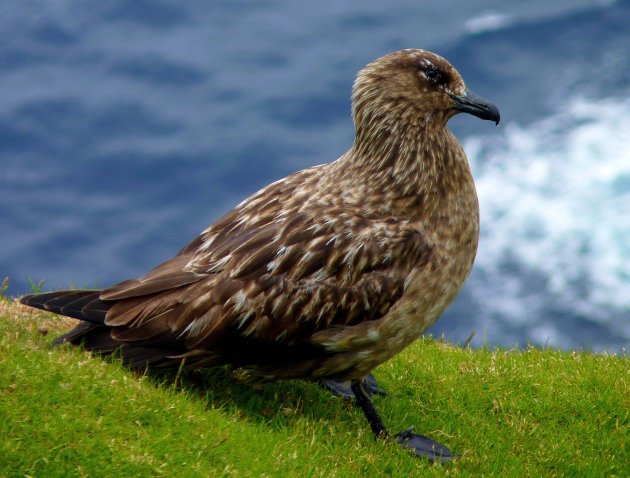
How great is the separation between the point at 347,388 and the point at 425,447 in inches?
39.4

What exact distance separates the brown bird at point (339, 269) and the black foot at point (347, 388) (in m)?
0.56

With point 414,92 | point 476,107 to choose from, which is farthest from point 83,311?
point 476,107

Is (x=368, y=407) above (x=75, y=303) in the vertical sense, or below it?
above

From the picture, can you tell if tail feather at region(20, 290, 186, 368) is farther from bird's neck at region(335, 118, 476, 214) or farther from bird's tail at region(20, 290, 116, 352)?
bird's neck at region(335, 118, 476, 214)

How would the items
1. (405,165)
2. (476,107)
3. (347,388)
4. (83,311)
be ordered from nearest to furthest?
(83,311), (405,165), (476,107), (347,388)

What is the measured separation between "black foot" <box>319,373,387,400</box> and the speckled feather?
0.74 meters

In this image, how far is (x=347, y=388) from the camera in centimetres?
858

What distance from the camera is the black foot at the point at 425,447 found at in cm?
770

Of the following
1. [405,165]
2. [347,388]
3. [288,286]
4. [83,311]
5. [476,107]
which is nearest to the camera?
[288,286]

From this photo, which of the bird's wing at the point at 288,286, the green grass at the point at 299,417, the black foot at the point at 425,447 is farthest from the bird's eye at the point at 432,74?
the black foot at the point at 425,447

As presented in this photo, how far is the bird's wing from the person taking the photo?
24.6 ft

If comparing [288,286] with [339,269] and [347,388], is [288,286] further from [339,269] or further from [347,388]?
[347,388]

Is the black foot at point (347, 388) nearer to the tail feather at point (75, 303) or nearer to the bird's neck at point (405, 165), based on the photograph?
the bird's neck at point (405, 165)

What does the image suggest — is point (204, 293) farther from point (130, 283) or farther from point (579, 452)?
point (579, 452)
